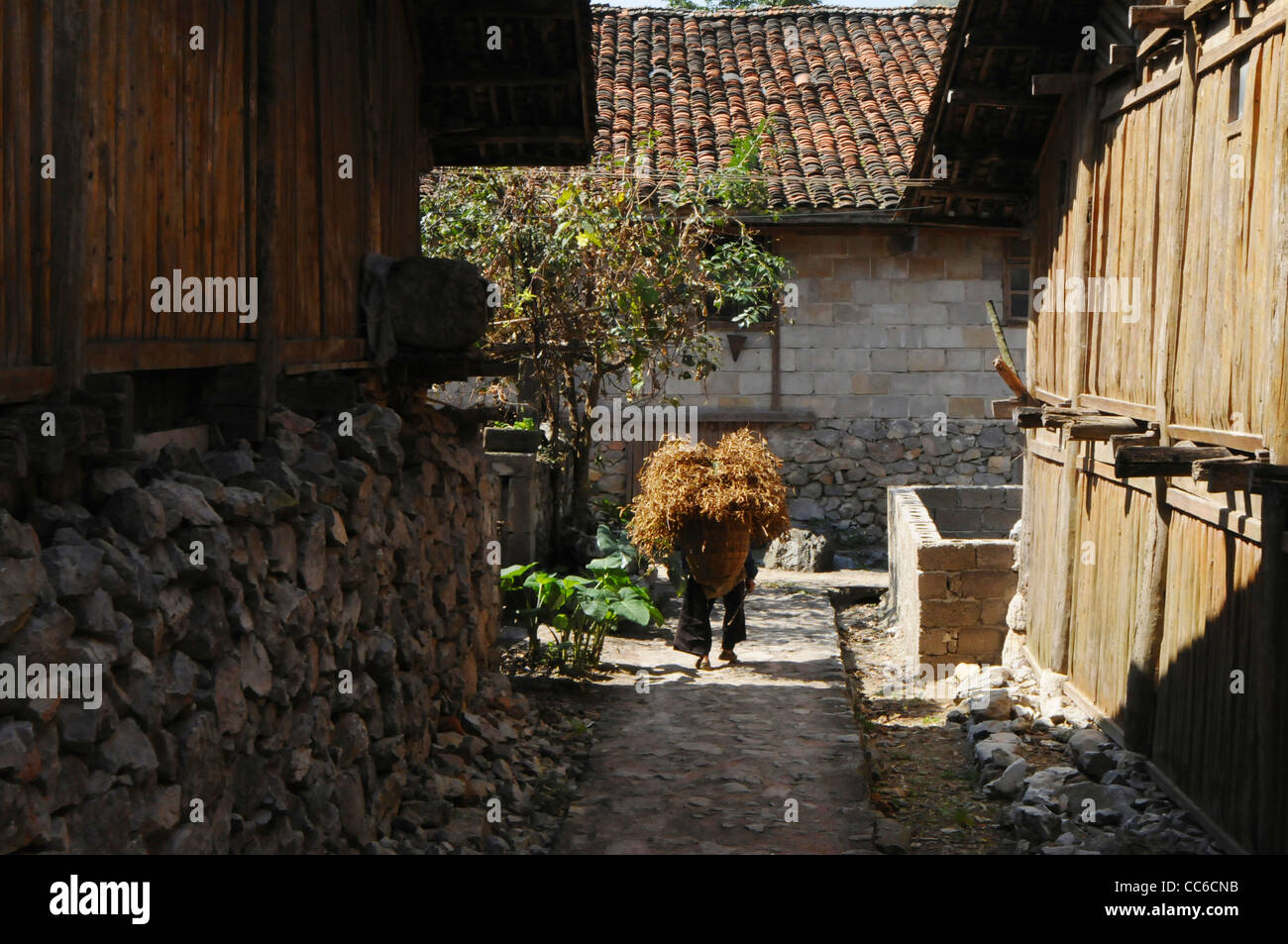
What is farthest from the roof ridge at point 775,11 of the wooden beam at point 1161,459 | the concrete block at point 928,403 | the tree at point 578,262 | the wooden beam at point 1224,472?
the wooden beam at point 1224,472

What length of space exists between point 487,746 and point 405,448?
1.82 meters

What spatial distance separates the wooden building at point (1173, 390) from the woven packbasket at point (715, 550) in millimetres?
2350

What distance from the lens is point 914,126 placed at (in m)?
17.4

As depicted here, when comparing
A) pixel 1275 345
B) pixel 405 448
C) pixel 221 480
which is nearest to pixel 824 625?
pixel 405 448

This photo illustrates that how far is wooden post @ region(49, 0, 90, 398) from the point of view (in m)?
3.53

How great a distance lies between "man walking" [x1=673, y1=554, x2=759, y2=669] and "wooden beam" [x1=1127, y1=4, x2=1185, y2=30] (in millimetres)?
5153

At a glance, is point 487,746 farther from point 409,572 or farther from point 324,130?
point 324,130

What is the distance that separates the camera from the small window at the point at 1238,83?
20.1ft

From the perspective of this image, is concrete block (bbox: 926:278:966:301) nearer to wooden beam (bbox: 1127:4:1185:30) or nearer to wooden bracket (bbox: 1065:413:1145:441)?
wooden bracket (bbox: 1065:413:1145:441)

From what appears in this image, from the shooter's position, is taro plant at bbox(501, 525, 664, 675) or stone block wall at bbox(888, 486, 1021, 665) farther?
stone block wall at bbox(888, 486, 1021, 665)

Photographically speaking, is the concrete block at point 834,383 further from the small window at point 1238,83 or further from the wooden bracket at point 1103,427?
the small window at point 1238,83

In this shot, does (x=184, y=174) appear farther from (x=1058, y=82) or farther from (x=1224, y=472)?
(x=1058, y=82)

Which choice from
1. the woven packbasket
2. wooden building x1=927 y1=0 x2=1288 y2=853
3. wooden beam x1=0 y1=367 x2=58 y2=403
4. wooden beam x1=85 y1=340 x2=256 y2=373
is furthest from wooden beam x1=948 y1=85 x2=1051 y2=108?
wooden beam x1=0 y1=367 x2=58 y2=403

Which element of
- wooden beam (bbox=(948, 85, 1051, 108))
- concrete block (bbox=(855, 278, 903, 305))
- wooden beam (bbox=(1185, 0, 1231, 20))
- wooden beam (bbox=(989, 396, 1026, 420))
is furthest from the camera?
concrete block (bbox=(855, 278, 903, 305))
